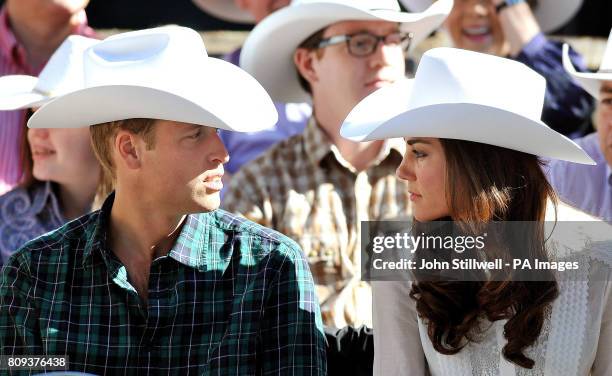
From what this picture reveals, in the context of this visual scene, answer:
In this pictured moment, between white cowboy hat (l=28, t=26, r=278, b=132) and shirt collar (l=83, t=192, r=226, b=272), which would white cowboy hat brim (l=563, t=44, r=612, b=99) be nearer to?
white cowboy hat (l=28, t=26, r=278, b=132)

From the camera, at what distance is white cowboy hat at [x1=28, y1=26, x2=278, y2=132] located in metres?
2.81

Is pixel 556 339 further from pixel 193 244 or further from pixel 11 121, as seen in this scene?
pixel 11 121

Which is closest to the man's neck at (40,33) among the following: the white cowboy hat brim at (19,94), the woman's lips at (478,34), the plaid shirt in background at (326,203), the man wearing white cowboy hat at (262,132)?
the white cowboy hat brim at (19,94)

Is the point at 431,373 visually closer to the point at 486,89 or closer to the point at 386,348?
the point at 386,348

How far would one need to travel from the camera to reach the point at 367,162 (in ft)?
13.7

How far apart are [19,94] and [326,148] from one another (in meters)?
1.19

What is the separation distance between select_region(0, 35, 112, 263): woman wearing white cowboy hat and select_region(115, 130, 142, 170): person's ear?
3.13ft

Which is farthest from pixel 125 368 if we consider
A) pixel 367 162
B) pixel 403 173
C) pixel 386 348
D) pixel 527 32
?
pixel 527 32

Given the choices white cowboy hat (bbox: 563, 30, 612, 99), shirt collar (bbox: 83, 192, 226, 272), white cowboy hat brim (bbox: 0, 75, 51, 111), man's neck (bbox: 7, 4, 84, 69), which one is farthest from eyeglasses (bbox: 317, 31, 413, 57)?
shirt collar (bbox: 83, 192, 226, 272)

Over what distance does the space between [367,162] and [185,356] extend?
61.0 inches

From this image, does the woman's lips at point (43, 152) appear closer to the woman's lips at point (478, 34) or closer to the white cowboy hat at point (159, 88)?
the white cowboy hat at point (159, 88)

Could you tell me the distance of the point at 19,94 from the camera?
4008 millimetres

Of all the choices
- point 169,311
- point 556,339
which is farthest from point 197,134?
point 556,339

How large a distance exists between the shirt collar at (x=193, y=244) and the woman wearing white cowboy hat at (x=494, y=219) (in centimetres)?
50
